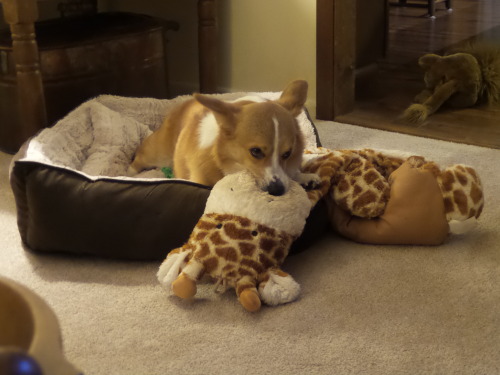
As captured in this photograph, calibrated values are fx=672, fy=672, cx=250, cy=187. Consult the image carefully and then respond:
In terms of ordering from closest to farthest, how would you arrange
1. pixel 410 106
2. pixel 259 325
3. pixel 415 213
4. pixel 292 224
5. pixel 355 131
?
pixel 259 325
pixel 292 224
pixel 415 213
pixel 355 131
pixel 410 106

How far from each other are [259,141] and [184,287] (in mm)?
400

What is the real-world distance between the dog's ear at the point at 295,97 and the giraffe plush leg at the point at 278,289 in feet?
1.55

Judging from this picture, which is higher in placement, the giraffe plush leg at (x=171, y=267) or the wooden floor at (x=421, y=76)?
the wooden floor at (x=421, y=76)

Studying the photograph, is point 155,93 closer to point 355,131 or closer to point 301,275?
point 355,131

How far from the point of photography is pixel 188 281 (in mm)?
1548

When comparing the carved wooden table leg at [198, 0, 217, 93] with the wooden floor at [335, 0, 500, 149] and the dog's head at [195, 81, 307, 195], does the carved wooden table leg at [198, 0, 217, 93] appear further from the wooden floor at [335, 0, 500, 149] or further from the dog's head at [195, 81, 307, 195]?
the dog's head at [195, 81, 307, 195]

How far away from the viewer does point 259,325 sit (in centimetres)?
149

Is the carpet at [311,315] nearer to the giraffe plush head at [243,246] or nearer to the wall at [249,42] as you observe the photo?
the giraffe plush head at [243,246]

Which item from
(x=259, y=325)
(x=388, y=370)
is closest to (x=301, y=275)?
(x=259, y=325)

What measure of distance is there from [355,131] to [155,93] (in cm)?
88

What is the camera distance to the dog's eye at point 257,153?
1.67 metres

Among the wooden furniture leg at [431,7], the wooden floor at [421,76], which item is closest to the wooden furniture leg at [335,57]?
the wooden floor at [421,76]

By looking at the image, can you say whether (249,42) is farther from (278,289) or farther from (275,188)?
(278,289)

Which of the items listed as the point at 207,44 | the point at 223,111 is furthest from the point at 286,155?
the point at 207,44
